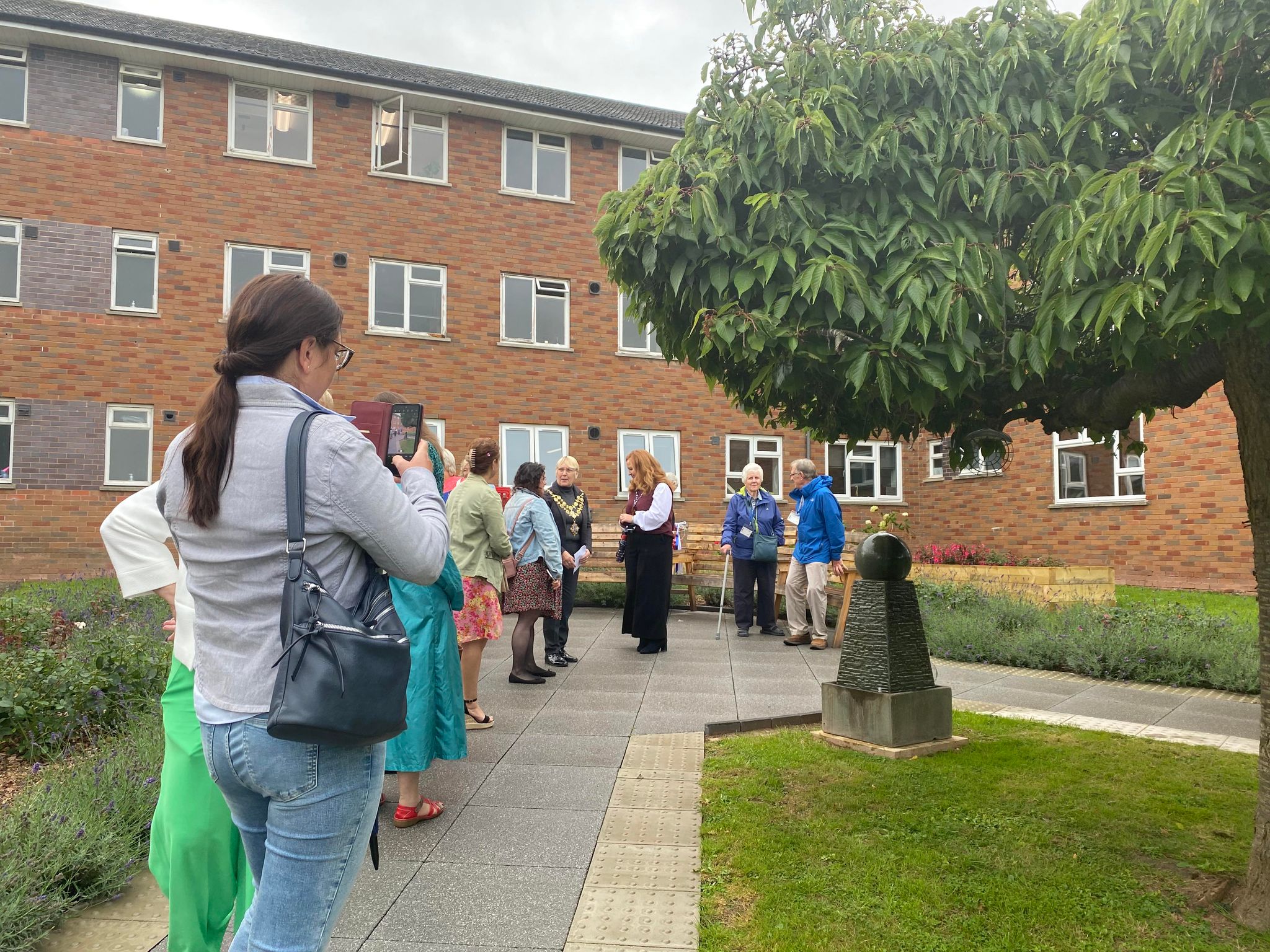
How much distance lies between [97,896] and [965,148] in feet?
13.9

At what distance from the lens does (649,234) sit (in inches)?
137

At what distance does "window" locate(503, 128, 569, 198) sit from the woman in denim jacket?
13320 millimetres

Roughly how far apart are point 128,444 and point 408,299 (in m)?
5.75

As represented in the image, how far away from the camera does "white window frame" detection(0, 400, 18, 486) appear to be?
1636cm

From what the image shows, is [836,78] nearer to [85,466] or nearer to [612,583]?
[612,583]

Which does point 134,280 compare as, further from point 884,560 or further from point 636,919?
point 636,919

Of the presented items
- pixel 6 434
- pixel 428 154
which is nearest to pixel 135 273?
pixel 6 434

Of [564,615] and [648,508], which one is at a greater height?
[648,508]

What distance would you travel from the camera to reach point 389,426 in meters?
2.40

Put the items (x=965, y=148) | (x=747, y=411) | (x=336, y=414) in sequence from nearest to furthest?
(x=336, y=414), (x=965, y=148), (x=747, y=411)

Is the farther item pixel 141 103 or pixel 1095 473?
pixel 1095 473

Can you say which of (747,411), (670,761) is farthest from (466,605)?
(747,411)

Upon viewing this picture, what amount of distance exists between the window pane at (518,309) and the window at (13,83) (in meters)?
9.16

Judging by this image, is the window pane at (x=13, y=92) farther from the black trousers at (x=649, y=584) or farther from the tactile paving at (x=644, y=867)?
the tactile paving at (x=644, y=867)
